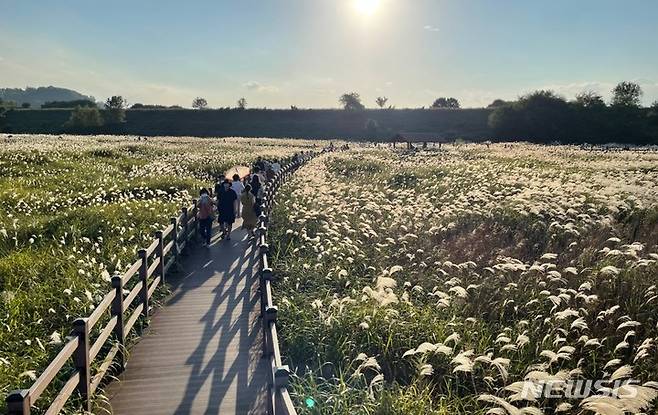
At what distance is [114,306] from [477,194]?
13206 mm

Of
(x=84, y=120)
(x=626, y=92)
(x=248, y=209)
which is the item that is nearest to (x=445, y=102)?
(x=626, y=92)

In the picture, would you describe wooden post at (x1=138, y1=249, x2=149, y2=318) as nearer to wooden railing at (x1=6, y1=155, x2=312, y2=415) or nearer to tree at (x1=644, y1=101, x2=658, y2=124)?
wooden railing at (x1=6, y1=155, x2=312, y2=415)

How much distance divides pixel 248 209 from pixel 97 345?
959 centimetres

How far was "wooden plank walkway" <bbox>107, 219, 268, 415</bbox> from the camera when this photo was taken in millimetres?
6598

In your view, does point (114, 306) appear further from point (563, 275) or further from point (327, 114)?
point (327, 114)

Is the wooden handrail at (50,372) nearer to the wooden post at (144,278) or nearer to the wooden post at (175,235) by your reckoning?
the wooden post at (144,278)

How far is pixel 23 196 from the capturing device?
1905cm

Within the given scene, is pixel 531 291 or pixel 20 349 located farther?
pixel 531 291

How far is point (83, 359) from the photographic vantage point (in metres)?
6.01

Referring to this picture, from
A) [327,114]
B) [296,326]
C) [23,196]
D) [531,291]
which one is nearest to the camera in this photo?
[296,326]

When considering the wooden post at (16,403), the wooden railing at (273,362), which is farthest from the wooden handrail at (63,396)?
the wooden railing at (273,362)

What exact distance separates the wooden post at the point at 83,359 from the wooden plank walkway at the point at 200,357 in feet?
1.79

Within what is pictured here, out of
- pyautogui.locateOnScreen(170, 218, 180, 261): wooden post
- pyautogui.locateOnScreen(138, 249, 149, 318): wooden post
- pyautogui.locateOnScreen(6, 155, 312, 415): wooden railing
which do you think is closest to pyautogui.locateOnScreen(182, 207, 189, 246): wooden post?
pyautogui.locateOnScreen(170, 218, 180, 261): wooden post

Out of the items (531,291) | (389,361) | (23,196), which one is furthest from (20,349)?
(23,196)
